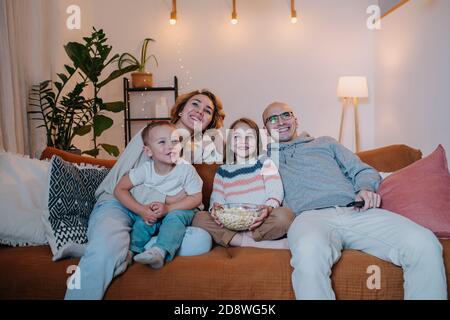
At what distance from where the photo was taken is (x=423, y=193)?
1.48m

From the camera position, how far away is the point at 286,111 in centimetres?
189

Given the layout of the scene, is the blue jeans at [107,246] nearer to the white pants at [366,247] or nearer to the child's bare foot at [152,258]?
the child's bare foot at [152,258]

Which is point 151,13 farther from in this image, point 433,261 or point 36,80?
point 433,261

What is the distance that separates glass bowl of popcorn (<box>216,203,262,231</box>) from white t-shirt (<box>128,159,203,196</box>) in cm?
22

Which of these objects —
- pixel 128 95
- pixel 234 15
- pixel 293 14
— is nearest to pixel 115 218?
pixel 128 95

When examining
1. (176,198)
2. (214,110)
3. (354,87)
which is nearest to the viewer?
(176,198)

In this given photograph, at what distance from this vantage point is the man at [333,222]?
3.90ft

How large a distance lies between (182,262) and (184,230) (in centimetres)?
17

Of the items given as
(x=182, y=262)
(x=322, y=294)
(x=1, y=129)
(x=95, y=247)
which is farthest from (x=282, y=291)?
(x=1, y=129)

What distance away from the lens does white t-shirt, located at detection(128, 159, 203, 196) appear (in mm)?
1666

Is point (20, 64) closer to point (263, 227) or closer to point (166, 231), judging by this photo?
point (166, 231)

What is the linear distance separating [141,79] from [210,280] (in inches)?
131

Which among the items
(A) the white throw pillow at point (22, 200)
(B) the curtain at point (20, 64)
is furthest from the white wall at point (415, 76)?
(B) the curtain at point (20, 64)

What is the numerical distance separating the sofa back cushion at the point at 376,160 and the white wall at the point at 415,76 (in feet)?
4.30
